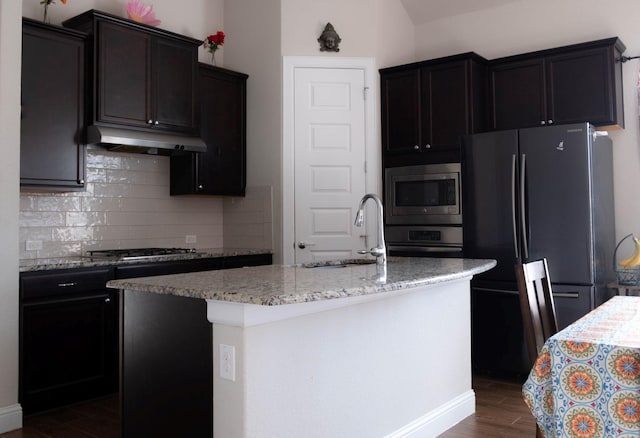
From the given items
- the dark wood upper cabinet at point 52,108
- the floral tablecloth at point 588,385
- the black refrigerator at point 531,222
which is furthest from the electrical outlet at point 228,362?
the black refrigerator at point 531,222

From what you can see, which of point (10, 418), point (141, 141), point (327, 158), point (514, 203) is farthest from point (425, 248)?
point (10, 418)

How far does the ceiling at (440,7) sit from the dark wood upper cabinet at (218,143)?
65.1 inches

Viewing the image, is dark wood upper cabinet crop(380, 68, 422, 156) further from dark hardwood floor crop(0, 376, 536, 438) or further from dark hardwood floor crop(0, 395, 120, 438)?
dark hardwood floor crop(0, 395, 120, 438)

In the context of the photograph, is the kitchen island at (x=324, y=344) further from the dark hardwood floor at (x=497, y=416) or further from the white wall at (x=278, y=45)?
the white wall at (x=278, y=45)

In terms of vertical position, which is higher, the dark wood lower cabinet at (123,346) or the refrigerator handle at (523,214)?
the refrigerator handle at (523,214)

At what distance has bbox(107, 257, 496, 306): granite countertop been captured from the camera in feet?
6.30

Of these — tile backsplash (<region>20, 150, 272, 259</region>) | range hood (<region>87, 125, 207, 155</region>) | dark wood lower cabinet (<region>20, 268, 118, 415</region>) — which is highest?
range hood (<region>87, 125, 207, 155</region>)

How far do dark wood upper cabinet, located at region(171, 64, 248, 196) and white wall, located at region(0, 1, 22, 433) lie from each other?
156 centimetres

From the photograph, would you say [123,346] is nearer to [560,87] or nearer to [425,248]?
[425,248]

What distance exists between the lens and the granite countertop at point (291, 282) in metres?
1.92

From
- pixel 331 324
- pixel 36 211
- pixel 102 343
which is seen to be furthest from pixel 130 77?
pixel 331 324

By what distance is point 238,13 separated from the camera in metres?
5.30

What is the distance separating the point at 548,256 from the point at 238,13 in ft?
11.0

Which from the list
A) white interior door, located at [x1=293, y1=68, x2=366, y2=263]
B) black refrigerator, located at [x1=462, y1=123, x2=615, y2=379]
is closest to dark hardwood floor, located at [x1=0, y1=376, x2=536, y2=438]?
black refrigerator, located at [x1=462, y1=123, x2=615, y2=379]
